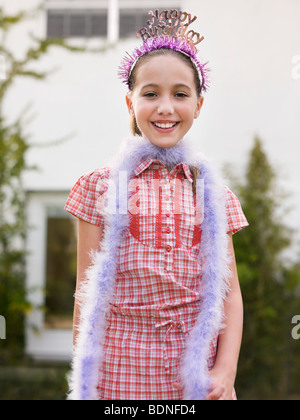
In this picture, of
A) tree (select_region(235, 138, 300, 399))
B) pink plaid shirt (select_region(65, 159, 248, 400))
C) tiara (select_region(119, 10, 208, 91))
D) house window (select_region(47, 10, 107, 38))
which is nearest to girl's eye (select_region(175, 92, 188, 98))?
tiara (select_region(119, 10, 208, 91))

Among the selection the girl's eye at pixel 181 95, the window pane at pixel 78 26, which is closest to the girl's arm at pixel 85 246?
the girl's eye at pixel 181 95

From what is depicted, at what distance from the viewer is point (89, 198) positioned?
4.34 feet

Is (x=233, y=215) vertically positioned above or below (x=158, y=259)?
above

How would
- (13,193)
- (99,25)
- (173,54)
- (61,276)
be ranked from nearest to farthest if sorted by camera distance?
(173,54)
(13,193)
(61,276)
(99,25)

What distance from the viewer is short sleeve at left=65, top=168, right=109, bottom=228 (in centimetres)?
131

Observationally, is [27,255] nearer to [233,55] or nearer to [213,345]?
[233,55]

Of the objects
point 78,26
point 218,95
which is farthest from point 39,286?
point 78,26

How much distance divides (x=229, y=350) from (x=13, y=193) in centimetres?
334

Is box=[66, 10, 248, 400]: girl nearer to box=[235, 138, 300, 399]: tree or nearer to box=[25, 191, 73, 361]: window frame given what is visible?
box=[235, 138, 300, 399]: tree

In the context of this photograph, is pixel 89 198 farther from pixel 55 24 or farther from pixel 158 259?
pixel 55 24

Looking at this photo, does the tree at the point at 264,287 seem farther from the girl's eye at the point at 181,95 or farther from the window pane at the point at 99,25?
the girl's eye at the point at 181,95

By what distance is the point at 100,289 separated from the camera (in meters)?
1.25
